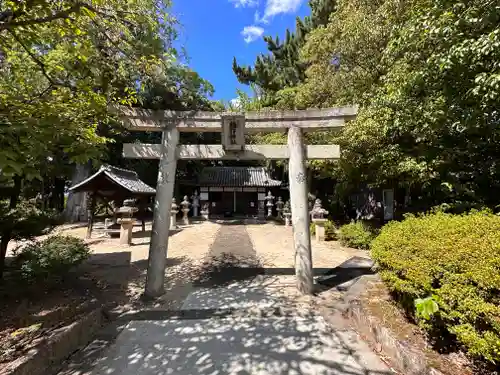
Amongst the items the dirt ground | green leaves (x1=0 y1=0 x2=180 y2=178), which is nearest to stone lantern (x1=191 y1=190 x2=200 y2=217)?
the dirt ground

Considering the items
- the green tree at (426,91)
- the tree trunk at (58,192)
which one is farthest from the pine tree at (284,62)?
the tree trunk at (58,192)

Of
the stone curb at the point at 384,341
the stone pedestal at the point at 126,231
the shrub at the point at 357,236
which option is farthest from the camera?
the stone pedestal at the point at 126,231

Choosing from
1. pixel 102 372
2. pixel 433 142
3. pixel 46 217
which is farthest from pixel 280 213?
pixel 102 372

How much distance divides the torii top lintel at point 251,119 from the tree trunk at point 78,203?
16771 mm

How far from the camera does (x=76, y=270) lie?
652 cm

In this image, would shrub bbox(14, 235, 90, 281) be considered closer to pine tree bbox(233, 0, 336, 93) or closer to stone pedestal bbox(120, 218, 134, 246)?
stone pedestal bbox(120, 218, 134, 246)

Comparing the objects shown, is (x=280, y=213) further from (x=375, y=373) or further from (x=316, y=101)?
(x=375, y=373)

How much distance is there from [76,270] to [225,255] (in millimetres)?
4136

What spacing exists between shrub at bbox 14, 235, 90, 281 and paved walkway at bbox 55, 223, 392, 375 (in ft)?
5.80

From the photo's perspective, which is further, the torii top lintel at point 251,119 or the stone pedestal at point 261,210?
the stone pedestal at point 261,210

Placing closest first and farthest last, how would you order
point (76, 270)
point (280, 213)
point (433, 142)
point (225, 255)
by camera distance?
point (433, 142)
point (76, 270)
point (225, 255)
point (280, 213)

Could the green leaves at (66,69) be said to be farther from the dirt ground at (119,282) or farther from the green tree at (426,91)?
the green tree at (426,91)

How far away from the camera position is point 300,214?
5223 millimetres

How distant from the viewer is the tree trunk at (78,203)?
19297 millimetres
